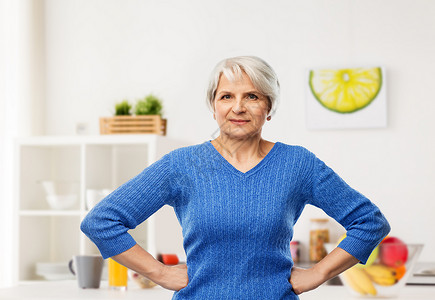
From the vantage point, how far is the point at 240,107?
1409 millimetres

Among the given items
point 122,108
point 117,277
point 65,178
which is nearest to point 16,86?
point 65,178

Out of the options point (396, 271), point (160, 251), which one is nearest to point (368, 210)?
point (396, 271)

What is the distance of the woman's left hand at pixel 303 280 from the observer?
1.43 meters

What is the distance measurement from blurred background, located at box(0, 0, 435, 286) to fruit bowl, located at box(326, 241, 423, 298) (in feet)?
4.71

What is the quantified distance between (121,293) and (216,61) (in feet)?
6.11

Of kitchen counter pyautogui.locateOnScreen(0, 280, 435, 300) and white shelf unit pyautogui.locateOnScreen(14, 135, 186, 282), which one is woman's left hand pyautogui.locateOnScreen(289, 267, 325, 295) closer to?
kitchen counter pyautogui.locateOnScreen(0, 280, 435, 300)

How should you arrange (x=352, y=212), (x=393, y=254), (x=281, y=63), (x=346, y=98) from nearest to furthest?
(x=352, y=212), (x=393, y=254), (x=346, y=98), (x=281, y=63)

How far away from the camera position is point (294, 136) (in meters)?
3.62

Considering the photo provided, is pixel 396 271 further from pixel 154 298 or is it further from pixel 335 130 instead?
pixel 335 130

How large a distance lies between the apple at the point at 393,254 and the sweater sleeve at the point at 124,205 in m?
0.91

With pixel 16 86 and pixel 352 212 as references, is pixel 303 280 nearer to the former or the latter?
pixel 352 212

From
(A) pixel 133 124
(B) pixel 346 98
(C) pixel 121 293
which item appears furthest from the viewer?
(B) pixel 346 98

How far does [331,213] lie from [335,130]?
213cm

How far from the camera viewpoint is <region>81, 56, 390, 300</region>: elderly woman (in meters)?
1.37
